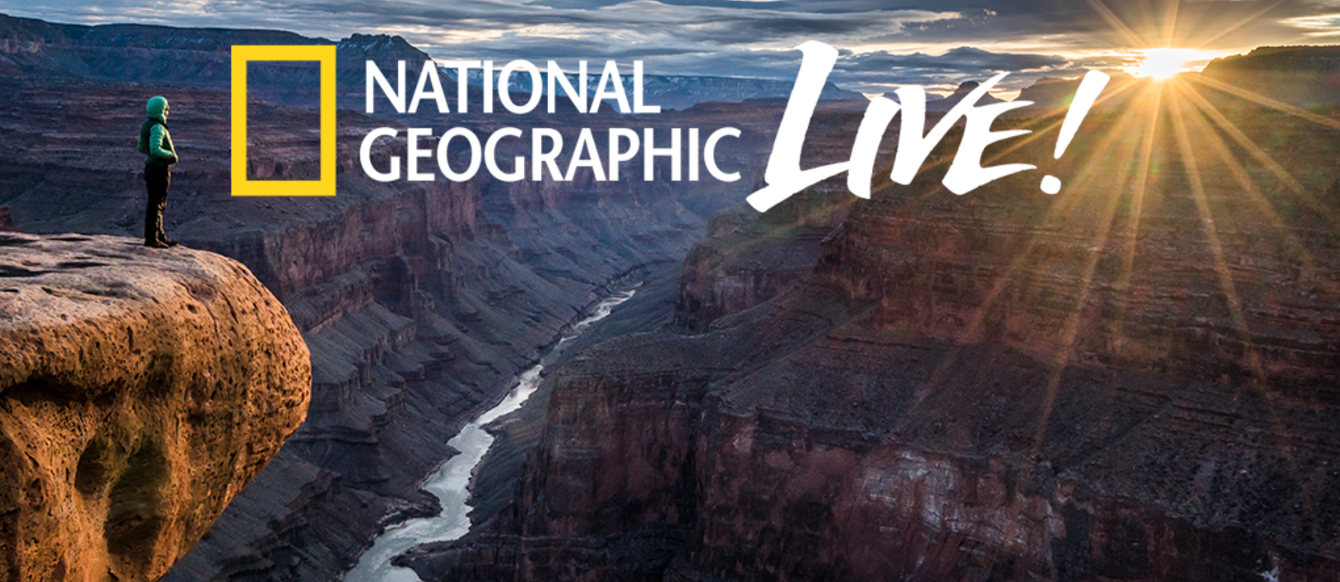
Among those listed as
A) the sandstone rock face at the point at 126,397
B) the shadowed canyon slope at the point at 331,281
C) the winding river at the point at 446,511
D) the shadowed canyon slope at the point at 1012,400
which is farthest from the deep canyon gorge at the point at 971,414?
the sandstone rock face at the point at 126,397

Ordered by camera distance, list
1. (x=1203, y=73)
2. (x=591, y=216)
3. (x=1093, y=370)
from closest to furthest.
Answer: (x=1093, y=370), (x=1203, y=73), (x=591, y=216)

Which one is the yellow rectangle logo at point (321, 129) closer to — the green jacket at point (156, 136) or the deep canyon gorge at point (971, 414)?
the deep canyon gorge at point (971, 414)

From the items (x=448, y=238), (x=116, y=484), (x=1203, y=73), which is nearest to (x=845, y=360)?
(x=116, y=484)

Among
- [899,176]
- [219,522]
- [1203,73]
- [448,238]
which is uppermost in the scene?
[1203,73]

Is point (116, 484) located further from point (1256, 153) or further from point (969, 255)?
point (1256, 153)

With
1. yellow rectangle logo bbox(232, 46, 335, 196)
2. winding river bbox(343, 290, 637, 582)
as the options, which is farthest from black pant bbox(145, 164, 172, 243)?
yellow rectangle logo bbox(232, 46, 335, 196)

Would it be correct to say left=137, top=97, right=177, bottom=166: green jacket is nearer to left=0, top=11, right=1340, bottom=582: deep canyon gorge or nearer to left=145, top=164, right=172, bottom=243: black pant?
left=145, top=164, right=172, bottom=243: black pant

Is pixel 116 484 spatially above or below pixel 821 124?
below
